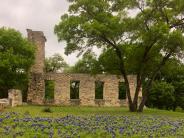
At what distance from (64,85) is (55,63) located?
952 inches

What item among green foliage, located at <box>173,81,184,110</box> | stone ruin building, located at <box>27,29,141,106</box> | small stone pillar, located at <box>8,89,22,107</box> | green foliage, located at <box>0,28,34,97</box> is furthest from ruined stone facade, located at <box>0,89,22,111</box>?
green foliage, located at <box>173,81,184,110</box>

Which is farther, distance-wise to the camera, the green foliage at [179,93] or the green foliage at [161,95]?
the green foliage at [179,93]

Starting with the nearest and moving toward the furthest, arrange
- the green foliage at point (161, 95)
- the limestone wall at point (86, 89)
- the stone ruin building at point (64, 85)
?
the stone ruin building at point (64, 85) < the limestone wall at point (86, 89) < the green foliage at point (161, 95)

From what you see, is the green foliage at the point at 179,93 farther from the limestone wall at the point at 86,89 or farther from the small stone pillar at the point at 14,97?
the small stone pillar at the point at 14,97

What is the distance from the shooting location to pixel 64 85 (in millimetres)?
41500

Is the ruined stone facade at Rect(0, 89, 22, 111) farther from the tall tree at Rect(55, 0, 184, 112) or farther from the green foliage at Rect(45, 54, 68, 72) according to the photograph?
the green foliage at Rect(45, 54, 68, 72)

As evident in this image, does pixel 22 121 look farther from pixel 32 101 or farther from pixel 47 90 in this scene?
pixel 47 90

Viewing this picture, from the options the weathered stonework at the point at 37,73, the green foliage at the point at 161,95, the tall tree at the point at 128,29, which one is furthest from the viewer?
the green foliage at the point at 161,95

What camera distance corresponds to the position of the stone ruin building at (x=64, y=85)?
4116 centimetres

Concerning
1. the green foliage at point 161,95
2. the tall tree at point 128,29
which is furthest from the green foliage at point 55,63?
the tall tree at point 128,29

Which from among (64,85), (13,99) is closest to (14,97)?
(13,99)

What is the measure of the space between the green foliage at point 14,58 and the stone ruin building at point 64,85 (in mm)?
1513

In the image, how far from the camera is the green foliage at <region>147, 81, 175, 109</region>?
2071 inches

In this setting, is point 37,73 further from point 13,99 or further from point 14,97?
point 13,99
